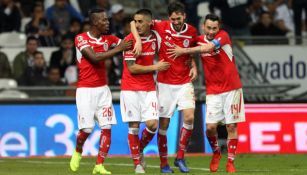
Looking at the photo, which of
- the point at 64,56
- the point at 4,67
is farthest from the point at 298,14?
the point at 4,67

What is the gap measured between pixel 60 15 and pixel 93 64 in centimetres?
984

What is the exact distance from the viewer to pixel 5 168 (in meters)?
18.6

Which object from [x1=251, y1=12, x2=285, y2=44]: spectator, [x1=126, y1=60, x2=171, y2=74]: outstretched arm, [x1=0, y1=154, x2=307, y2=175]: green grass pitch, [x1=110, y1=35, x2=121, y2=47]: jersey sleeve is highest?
[x1=110, y1=35, x2=121, y2=47]: jersey sleeve


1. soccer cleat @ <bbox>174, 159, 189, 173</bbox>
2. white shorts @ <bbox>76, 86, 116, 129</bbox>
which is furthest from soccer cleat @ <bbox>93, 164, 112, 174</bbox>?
soccer cleat @ <bbox>174, 159, 189, 173</bbox>

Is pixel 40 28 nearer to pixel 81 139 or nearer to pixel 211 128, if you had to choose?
pixel 81 139

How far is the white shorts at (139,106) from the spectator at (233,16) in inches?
384

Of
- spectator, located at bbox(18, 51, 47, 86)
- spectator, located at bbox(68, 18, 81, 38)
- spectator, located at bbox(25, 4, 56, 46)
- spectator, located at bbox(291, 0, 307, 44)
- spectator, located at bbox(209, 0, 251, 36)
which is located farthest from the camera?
spectator, located at bbox(291, 0, 307, 44)

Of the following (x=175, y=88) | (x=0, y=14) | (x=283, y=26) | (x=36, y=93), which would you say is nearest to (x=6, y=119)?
(x=36, y=93)

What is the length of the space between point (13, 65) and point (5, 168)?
646cm

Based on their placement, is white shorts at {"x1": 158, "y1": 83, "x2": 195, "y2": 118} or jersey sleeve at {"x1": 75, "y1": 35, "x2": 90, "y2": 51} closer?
jersey sleeve at {"x1": 75, "y1": 35, "x2": 90, "y2": 51}

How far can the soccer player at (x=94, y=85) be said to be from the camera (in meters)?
16.9

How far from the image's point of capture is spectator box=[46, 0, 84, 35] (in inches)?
1050

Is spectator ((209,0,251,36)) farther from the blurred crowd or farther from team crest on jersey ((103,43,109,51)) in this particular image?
team crest on jersey ((103,43,109,51))

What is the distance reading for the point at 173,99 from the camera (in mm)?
17484
